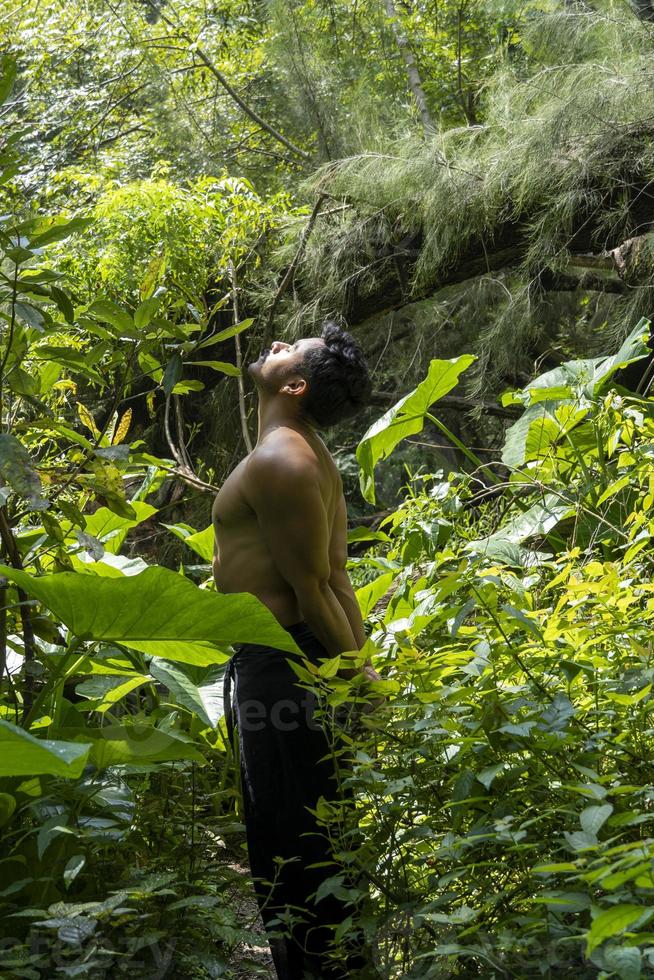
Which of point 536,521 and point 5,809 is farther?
point 536,521

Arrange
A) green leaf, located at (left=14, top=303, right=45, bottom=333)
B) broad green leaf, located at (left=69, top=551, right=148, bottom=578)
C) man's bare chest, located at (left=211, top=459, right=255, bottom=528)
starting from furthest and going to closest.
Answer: broad green leaf, located at (left=69, top=551, right=148, bottom=578) → man's bare chest, located at (left=211, top=459, right=255, bottom=528) → green leaf, located at (left=14, top=303, right=45, bottom=333)

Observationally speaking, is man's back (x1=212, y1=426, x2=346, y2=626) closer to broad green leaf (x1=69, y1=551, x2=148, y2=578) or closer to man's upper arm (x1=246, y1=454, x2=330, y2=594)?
man's upper arm (x1=246, y1=454, x2=330, y2=594)

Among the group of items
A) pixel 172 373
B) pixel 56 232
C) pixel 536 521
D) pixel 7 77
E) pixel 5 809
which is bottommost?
pixel 536 521

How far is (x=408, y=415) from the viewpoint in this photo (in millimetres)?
3078

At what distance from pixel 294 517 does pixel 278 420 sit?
28 cm

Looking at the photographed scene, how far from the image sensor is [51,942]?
131 centimetres

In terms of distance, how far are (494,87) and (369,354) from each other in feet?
4.98

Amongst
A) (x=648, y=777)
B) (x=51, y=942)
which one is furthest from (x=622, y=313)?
(x=51, y=942)

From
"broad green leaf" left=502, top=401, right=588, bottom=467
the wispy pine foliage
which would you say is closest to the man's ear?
"broad green leaf" left=502, top=401, right=588, bottom=467

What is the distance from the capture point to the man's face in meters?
2.12

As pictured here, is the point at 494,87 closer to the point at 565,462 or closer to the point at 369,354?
the point at 369,354

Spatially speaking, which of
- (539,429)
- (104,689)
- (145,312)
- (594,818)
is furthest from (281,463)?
(539,429)

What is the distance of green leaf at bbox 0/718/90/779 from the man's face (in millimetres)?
1143

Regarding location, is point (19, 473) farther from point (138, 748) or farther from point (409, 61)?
point (409, 61)
